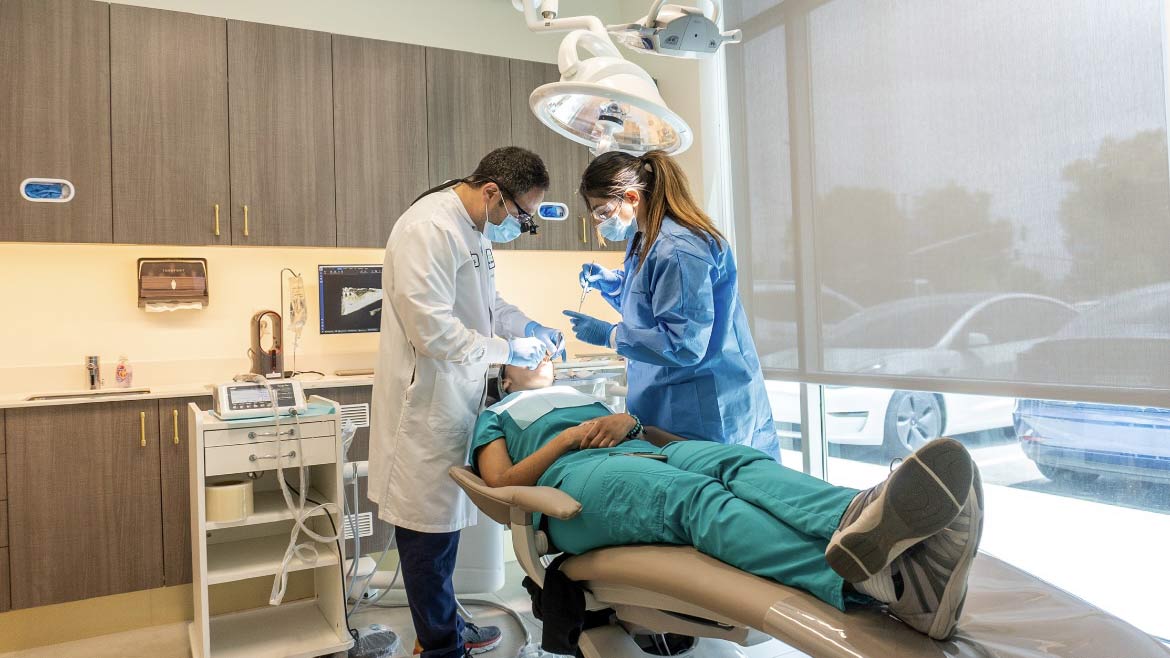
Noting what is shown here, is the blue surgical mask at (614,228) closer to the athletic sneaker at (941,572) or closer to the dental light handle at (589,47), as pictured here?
the dental light handle at (589,47)

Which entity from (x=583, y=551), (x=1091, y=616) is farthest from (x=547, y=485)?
(x=1091, y=616)

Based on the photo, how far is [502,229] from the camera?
2.20 meters

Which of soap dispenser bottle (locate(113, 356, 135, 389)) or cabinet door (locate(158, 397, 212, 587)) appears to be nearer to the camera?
cabinet door (locate(158, 397, 212, 587))

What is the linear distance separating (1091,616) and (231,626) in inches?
95.1

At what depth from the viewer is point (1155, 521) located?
90.8 inches

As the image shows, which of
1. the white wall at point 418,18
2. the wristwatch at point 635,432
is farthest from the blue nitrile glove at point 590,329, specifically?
the white wall at point 418,18

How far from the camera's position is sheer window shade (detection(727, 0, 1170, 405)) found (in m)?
2.14

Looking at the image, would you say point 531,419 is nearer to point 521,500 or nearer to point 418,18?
point 521,500

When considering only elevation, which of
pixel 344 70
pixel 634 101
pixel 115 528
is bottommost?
pixel 115 528

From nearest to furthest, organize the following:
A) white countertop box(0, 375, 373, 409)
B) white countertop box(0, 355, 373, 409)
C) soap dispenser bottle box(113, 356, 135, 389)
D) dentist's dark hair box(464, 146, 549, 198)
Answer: dentist's dark hair box(464, 146, 549, 198) → white countertop box(0, 375, 373, 409) → white countertop box(0, 355, 373, 409) → soap dispenser bottle box(113, 356, 135, 389)

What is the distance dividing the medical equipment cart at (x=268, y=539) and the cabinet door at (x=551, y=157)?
5.48 feet

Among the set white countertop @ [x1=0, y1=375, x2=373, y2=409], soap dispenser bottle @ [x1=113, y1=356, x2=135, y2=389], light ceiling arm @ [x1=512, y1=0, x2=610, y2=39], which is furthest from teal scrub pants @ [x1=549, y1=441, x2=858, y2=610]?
soap dispenser bottle @ [x1=113, y1=356, x2=135, y2=389]

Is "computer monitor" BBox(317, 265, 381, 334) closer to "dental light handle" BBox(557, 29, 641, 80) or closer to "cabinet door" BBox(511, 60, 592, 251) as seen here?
"cabinet door" BBox(511, 60, 592, 251)

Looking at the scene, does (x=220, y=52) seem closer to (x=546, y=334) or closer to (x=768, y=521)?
(x=546, y=334)
